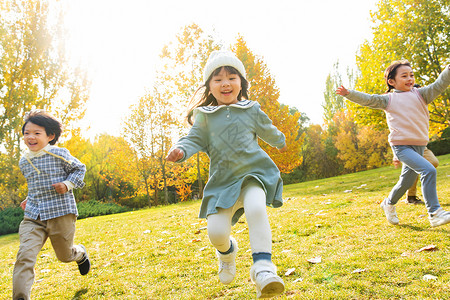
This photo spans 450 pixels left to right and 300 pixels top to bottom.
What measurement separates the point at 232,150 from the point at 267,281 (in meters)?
1.03

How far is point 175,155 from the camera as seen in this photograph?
236 centimetres

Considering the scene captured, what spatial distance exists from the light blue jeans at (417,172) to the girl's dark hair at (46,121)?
432cm

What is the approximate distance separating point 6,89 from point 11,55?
1.39 m

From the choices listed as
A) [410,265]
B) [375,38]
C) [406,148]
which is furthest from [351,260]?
[375,38]

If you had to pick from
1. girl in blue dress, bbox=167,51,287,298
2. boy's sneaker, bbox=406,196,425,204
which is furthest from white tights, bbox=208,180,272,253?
boy's sneaker, bbox=406,196,425,204

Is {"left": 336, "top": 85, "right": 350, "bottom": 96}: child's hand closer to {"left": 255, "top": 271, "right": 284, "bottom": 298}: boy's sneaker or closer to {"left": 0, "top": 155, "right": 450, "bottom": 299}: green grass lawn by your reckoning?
{"left": 0, "top": 155, "right": 450, "bottom": 299}: green grass lawn

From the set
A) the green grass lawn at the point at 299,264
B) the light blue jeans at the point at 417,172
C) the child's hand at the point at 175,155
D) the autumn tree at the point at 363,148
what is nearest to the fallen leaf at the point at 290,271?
the green grass lawn at the point at 299,264

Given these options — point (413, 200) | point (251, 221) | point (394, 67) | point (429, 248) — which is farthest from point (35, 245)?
point (413, 200)

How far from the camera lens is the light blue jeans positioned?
395 centimetres

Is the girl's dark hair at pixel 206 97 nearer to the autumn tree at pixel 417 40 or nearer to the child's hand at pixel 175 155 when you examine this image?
the child's hand at pixel 175 155

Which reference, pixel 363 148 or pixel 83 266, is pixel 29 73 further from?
pixel 363 148

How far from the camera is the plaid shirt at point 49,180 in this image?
11.6 ft

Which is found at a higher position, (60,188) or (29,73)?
(29,73)

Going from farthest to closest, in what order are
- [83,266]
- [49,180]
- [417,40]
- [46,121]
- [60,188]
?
[417,40] → [83,266] → [46,121] → [49,180] → [60,188]
